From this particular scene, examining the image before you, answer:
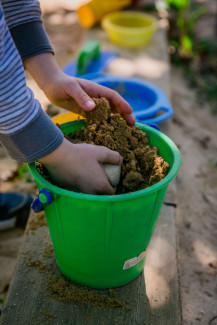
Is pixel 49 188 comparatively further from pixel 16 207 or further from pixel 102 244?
pixel 16 207

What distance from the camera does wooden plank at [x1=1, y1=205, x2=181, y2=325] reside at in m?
1.07

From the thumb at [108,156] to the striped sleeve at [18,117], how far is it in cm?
13

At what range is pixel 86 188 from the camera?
1.00 metres

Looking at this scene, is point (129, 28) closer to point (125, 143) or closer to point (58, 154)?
point (125, 143)

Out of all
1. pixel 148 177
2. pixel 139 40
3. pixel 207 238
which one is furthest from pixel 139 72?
pixel 148 177

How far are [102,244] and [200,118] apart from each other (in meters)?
1.80

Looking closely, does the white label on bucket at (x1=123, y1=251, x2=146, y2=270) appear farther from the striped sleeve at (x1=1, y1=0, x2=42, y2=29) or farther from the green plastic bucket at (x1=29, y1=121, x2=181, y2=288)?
the striped sleeve at (x1=1, y1=0, x2=42, y2=29)

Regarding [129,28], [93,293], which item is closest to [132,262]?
[93,293]

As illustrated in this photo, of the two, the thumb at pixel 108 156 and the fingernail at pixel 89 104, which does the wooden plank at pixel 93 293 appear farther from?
the fingernail at pixel 89 104

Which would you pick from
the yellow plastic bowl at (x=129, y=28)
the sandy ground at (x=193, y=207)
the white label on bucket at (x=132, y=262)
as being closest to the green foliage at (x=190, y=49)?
the sandy ground at (x=193, y=207)

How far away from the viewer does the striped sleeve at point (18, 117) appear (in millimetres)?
872

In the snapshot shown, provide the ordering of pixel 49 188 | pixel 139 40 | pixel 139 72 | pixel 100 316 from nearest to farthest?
A: pixel 49 188 → pixel 100 316 → pixel 139 72 → pixel 139 40

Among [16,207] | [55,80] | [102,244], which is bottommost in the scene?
[16,207]

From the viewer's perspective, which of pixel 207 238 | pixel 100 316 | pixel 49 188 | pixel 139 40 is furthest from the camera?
pixel 139 40
